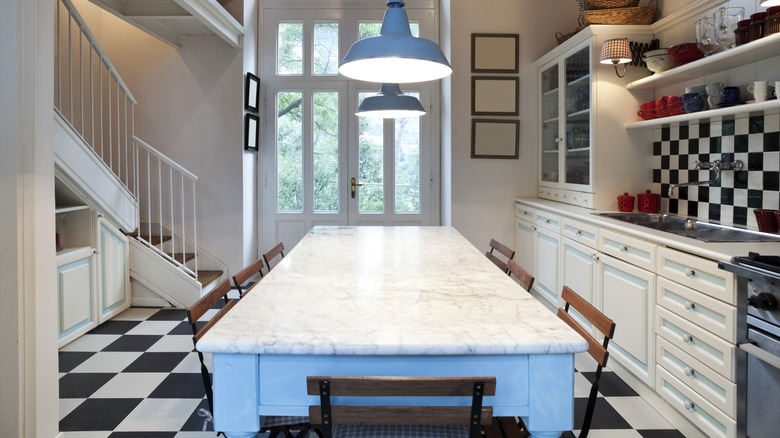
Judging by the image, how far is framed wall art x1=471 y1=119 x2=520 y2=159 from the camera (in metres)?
5.27

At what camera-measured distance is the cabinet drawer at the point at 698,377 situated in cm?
208

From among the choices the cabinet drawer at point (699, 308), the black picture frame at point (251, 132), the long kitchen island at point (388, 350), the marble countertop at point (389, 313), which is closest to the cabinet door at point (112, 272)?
the black picture frame at point (251, 132)

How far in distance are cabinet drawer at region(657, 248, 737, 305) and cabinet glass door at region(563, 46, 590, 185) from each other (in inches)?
62.0

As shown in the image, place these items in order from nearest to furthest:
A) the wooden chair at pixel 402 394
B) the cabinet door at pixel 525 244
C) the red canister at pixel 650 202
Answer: the wooden chair at pixel 402 394 → the red canister at pixel 650 202 → the cabinet door at pixel 525 244

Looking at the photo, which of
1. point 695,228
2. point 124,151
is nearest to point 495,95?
point 695,228

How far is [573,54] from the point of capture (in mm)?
4258

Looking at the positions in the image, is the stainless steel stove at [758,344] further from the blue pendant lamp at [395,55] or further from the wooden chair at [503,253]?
the blue pendant lamp at [395,55]

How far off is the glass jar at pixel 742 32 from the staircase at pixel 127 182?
3860mm

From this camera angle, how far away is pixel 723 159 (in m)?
3.10

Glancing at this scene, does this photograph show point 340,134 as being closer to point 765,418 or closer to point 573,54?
point 573,54

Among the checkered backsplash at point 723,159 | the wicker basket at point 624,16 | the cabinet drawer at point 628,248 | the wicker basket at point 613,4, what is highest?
the wicker basket at point 613,4

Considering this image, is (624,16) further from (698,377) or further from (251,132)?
(251,132)

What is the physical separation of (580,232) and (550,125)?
1.63 metres

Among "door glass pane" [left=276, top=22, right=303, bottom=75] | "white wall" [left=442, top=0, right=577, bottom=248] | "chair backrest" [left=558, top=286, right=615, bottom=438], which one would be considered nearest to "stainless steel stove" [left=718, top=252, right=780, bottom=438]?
"chair backrest" [left=558, top=286, right=615, bottom=438]
